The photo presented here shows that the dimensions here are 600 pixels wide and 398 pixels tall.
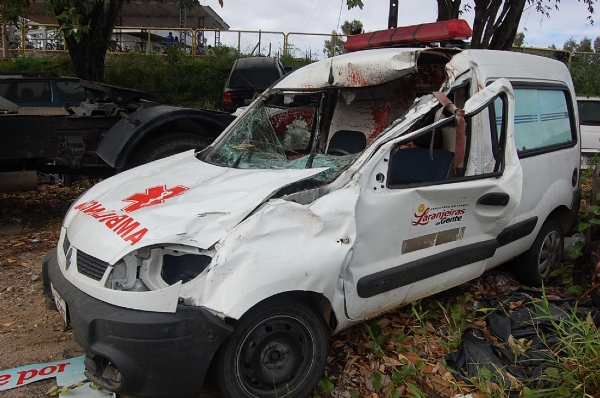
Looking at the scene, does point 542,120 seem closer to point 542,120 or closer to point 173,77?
point 542,120

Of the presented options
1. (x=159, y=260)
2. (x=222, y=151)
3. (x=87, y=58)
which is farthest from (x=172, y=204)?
(x=87, y=58)

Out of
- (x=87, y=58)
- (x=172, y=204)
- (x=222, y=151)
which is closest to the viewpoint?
(x=172, y=204)

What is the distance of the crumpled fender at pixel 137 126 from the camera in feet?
16.8

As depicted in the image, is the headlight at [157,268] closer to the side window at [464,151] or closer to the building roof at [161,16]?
the side window at [464,151]

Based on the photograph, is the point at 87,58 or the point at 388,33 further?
the point at 87,58

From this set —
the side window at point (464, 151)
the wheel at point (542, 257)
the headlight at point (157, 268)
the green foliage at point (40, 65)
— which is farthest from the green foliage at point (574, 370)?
the green foliage at point (40, 65)

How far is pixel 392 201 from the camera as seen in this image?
291 cm

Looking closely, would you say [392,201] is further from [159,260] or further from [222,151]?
[222,151]

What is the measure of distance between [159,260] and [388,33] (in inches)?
115

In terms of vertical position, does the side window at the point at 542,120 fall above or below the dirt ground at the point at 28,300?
above

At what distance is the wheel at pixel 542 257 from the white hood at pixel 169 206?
2.27m

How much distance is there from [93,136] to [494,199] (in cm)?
431

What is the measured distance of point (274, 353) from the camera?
264cm

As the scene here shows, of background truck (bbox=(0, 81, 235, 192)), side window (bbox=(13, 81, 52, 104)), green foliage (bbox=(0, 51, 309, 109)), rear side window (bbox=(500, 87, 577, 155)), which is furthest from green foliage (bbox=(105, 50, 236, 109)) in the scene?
rear side window (bbox=(500, 87, 577, 155))
